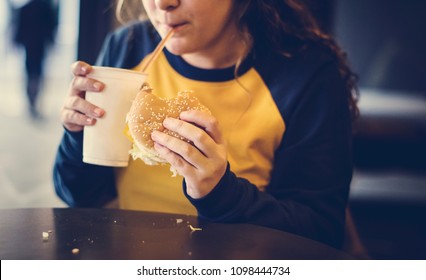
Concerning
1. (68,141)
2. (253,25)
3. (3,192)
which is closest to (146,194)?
(68,141)

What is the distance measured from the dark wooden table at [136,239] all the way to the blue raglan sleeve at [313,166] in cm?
17

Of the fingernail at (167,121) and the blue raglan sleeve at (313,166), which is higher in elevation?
the fingernail at (167,121)

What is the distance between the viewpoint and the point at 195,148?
33.9 inches

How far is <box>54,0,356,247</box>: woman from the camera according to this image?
42.4 inches

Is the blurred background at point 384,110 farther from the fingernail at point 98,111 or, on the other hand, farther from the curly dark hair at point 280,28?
the fingernail at point 98,111

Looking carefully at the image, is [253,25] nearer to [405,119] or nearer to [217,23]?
[217,23]

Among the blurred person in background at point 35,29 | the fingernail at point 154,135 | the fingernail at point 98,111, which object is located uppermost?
the fingernail at point 154,135

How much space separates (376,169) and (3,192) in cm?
227

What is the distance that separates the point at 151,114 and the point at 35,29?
3924 mm

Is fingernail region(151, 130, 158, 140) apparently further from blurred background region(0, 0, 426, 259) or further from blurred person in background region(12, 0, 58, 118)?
blurred person in background region(12, 0, 58, 118)

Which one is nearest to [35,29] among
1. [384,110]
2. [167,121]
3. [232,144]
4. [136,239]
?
[384,110]

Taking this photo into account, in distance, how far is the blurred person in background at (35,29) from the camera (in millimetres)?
4268

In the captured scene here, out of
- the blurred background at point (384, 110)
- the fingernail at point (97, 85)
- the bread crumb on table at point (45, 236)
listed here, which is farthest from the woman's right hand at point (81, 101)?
the blurred background at point (384, 110)

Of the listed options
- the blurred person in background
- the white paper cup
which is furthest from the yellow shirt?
the blurred person in background
